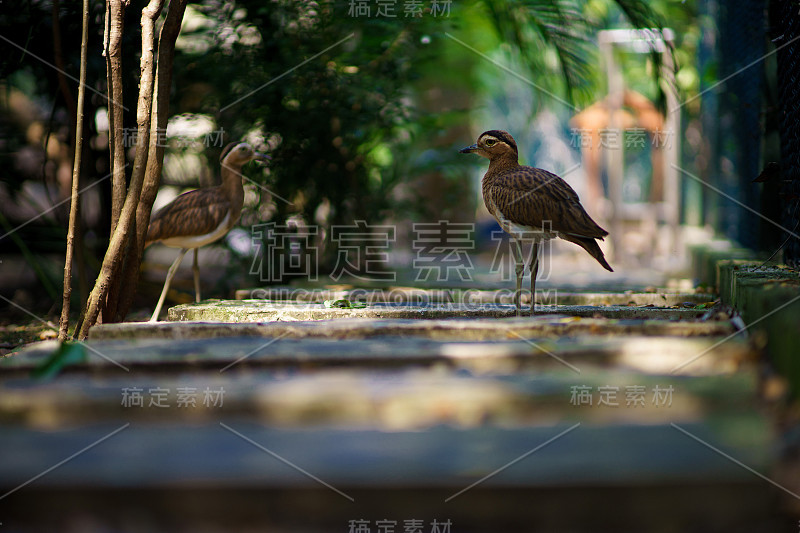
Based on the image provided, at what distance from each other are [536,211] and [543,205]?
5 centimetres

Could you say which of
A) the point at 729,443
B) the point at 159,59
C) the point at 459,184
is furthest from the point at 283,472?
the point at 459,184

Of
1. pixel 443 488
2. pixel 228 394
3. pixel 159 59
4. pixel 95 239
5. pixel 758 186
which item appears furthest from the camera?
pixel 95 239

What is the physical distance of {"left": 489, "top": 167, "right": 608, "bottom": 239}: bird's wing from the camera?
4.35m

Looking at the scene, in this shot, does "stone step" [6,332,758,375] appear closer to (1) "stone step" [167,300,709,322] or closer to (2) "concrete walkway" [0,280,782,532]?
(2) "concrete walkway" [0,280,782,532]

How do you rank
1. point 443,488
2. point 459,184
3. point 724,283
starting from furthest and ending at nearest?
point 459,184
point 724,283
point 443,488

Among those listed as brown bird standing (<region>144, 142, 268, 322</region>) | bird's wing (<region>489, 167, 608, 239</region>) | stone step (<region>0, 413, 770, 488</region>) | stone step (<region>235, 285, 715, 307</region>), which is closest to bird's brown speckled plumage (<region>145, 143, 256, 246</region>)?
brown bird standing (<region>144, 142, 268, 322</region>)

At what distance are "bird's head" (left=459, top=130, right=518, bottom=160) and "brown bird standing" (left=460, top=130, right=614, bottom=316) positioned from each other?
0.15 metres

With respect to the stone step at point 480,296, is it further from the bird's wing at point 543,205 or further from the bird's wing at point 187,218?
the bird's wing at point 543,205

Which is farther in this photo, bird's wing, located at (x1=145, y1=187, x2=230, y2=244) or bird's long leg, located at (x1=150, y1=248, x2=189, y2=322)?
bird's wing, located at (x1=145, y1=187, x2=230, y2=244)

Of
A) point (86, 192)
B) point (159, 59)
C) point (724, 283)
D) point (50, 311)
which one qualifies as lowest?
point (50, 311)

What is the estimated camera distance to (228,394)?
2.23 meters

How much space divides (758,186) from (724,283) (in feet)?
5.42

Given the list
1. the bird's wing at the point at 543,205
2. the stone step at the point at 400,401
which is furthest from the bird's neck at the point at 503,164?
the stone step at the point at 400,401

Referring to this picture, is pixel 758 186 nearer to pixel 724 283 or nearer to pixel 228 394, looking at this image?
pixel 724 283
